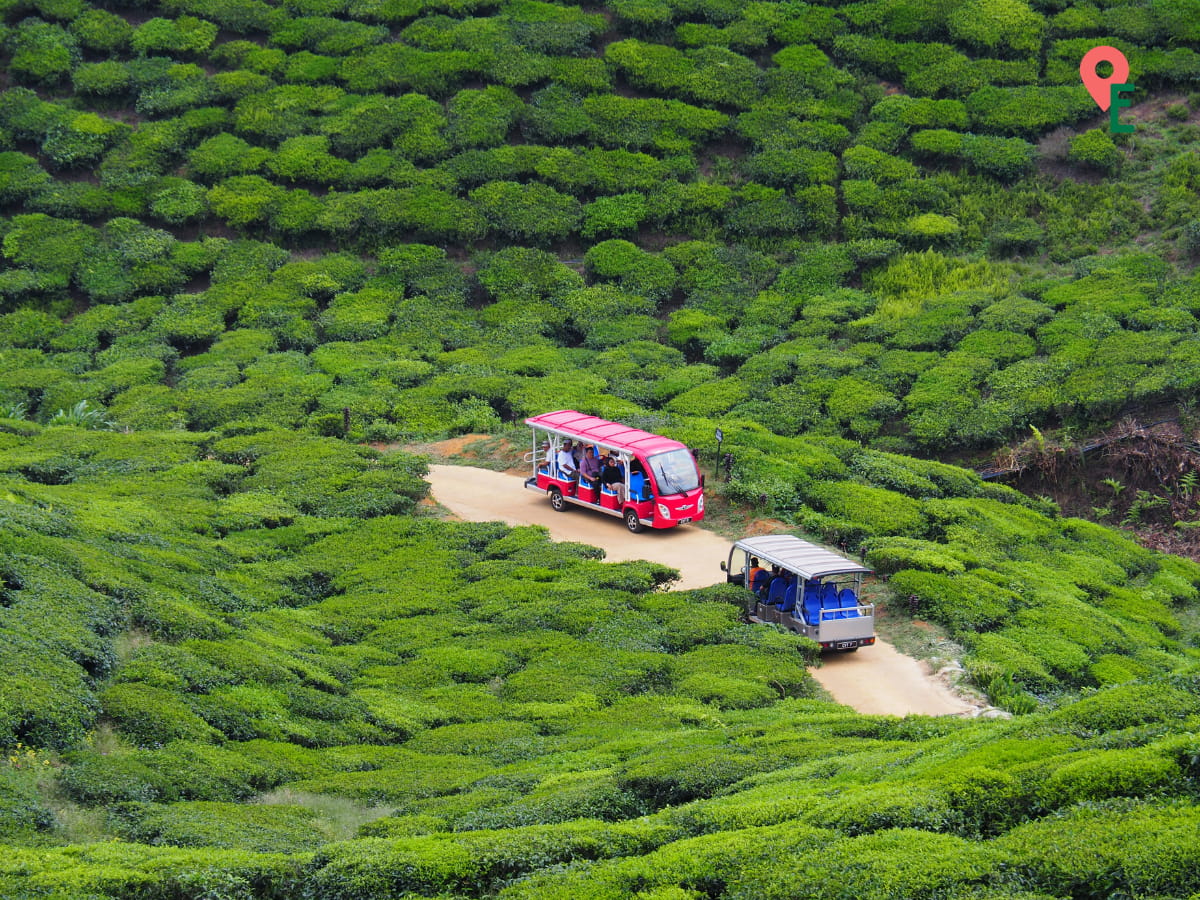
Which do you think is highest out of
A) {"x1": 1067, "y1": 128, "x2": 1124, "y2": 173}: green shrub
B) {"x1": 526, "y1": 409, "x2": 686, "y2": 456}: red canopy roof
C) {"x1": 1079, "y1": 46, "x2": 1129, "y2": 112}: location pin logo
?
{"x1": 1079, "y1": 46, "x2": 1129, "y2": 112}: location pin logo

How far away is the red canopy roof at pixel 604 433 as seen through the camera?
30609 millimetres

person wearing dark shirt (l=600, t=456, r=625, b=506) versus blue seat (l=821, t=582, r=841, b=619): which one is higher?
person wearing dark shirt (l=600, t=456, r=625, b=506)

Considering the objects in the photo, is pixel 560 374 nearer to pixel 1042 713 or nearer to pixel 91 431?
pixel 91 431

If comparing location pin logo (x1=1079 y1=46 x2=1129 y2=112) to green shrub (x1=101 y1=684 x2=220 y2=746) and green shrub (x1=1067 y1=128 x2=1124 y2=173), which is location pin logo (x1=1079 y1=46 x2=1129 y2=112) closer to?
green shrub (x1=1067 y1=128 x2=1124 y2=173)

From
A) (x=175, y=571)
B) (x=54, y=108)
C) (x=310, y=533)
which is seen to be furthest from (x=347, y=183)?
(x=175, y=571)

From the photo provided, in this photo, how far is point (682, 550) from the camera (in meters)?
29.7

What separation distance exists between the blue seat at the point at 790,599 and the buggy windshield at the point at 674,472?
5.87 meters

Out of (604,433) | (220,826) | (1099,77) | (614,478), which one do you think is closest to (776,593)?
(614,478)

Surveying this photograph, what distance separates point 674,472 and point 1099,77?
3054cm

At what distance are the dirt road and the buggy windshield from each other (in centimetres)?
118

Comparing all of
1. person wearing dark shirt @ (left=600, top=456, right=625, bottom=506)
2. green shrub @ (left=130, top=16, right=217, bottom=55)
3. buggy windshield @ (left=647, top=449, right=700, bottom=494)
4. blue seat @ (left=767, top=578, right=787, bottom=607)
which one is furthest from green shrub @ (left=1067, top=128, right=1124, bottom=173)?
green shrub @ (left=130, top=16, right=217, bottom=55)

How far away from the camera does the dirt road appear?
22.6 metres

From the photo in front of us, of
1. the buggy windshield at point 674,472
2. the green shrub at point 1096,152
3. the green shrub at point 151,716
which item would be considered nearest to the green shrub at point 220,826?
the green shrub at point 151,716

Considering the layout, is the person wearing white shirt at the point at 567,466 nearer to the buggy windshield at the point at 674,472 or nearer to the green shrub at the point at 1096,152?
the buggy windshield at the point at 674,472
